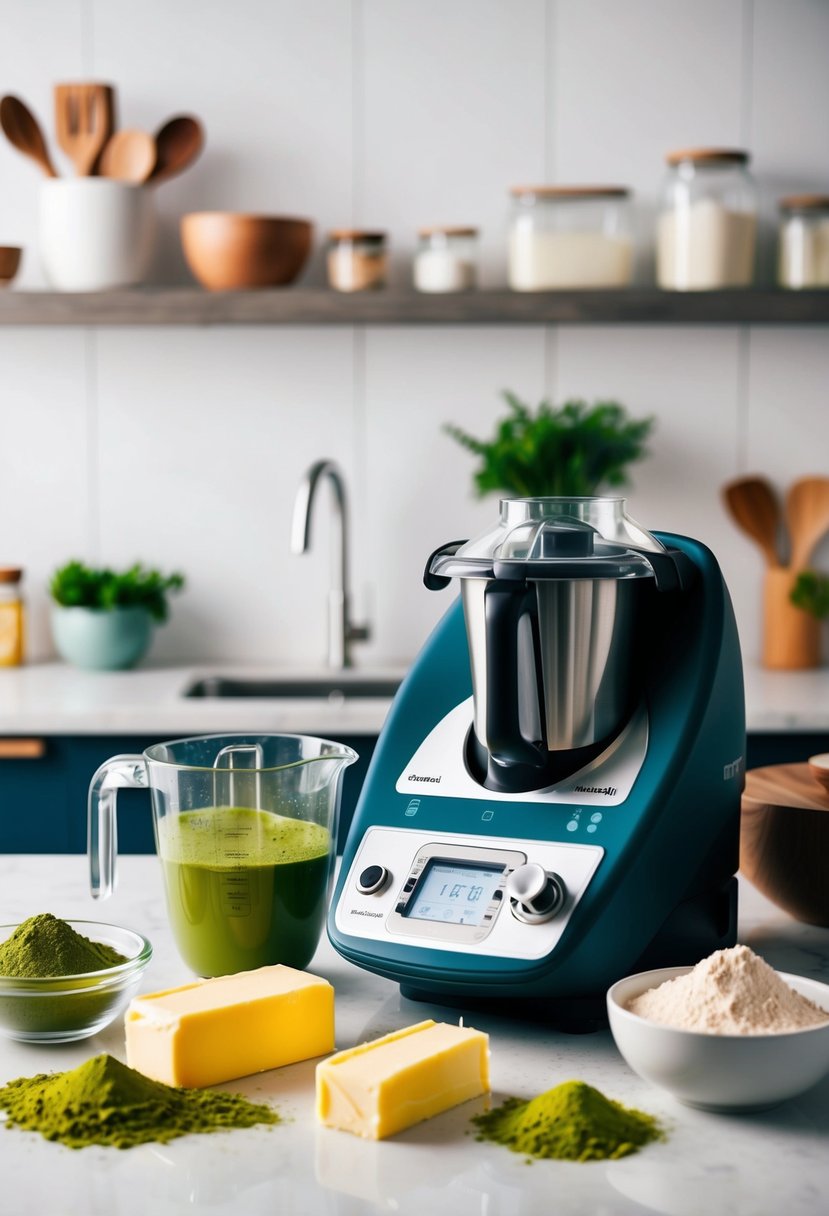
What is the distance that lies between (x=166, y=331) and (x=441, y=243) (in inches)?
24.0

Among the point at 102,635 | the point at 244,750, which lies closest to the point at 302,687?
the point at 102,635

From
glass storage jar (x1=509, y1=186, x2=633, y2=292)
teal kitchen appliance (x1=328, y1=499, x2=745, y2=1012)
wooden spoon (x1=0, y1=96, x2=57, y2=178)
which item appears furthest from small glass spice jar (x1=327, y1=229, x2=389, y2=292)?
teal kitchen appliance (x1=328, y1=499, x2=745, y2=1012)

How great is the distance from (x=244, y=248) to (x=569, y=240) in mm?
631

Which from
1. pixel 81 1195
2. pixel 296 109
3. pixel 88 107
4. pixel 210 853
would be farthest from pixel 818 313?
pixel 81 1195

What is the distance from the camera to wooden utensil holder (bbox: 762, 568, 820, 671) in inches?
110

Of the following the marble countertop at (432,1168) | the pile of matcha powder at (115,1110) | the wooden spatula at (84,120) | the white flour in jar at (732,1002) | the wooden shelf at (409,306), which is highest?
the wooden spatula at (84,120)

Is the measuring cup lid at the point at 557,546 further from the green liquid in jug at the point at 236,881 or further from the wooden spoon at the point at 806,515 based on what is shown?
the wooden spoon at the point at 806,515

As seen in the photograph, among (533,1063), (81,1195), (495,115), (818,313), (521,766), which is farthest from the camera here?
(495,115)

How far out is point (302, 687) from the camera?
2764mm

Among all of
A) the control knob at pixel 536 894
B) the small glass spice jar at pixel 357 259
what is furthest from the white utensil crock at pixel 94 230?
the control knob at pixel 536 894

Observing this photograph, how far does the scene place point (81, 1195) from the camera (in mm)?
737

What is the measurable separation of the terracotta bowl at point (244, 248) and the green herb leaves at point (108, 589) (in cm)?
60

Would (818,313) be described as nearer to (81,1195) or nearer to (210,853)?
(210,853)

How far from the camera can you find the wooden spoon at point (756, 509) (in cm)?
282
